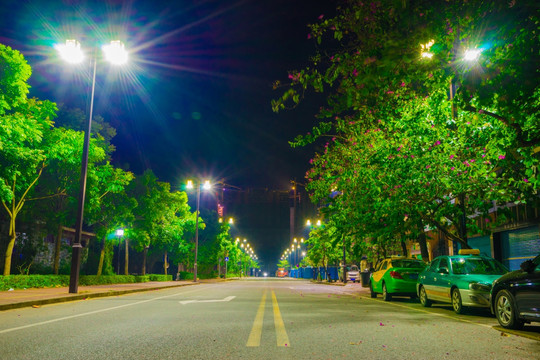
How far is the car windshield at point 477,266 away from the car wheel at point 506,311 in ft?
10.9

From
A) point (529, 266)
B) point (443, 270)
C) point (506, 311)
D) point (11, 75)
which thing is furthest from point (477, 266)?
point (11, 75)

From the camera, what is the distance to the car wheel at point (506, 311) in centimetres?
827

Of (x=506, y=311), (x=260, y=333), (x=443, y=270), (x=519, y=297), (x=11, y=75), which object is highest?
(x=11, y=75)

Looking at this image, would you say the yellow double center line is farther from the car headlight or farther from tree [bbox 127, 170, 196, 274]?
tree [bbox 127, 170, 196, 274]

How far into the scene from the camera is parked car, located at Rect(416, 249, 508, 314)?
11.0m

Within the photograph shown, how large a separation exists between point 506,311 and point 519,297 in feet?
1.90

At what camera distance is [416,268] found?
1658cm

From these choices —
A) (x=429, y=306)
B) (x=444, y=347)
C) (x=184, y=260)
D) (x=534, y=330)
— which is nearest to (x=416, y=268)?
(x=429, y=306)

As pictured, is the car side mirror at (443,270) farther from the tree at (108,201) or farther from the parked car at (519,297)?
the tree at (108,201)

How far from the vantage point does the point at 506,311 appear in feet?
28.2

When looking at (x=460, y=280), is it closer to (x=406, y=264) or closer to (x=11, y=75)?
(x=406, y=264)

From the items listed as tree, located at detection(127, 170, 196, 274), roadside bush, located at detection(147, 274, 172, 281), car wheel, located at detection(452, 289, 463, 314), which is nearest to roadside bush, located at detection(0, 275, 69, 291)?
tree, located at detection(127, 170, 196, 274)

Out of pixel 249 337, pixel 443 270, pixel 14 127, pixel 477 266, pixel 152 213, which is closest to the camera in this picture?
pixel 249 337

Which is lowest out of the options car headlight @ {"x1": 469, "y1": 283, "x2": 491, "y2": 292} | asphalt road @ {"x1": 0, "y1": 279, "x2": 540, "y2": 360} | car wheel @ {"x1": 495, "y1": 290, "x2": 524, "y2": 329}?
asphalt road @ {"x1": 0, "y1": 279, "x2": 540, "y2": 360}
